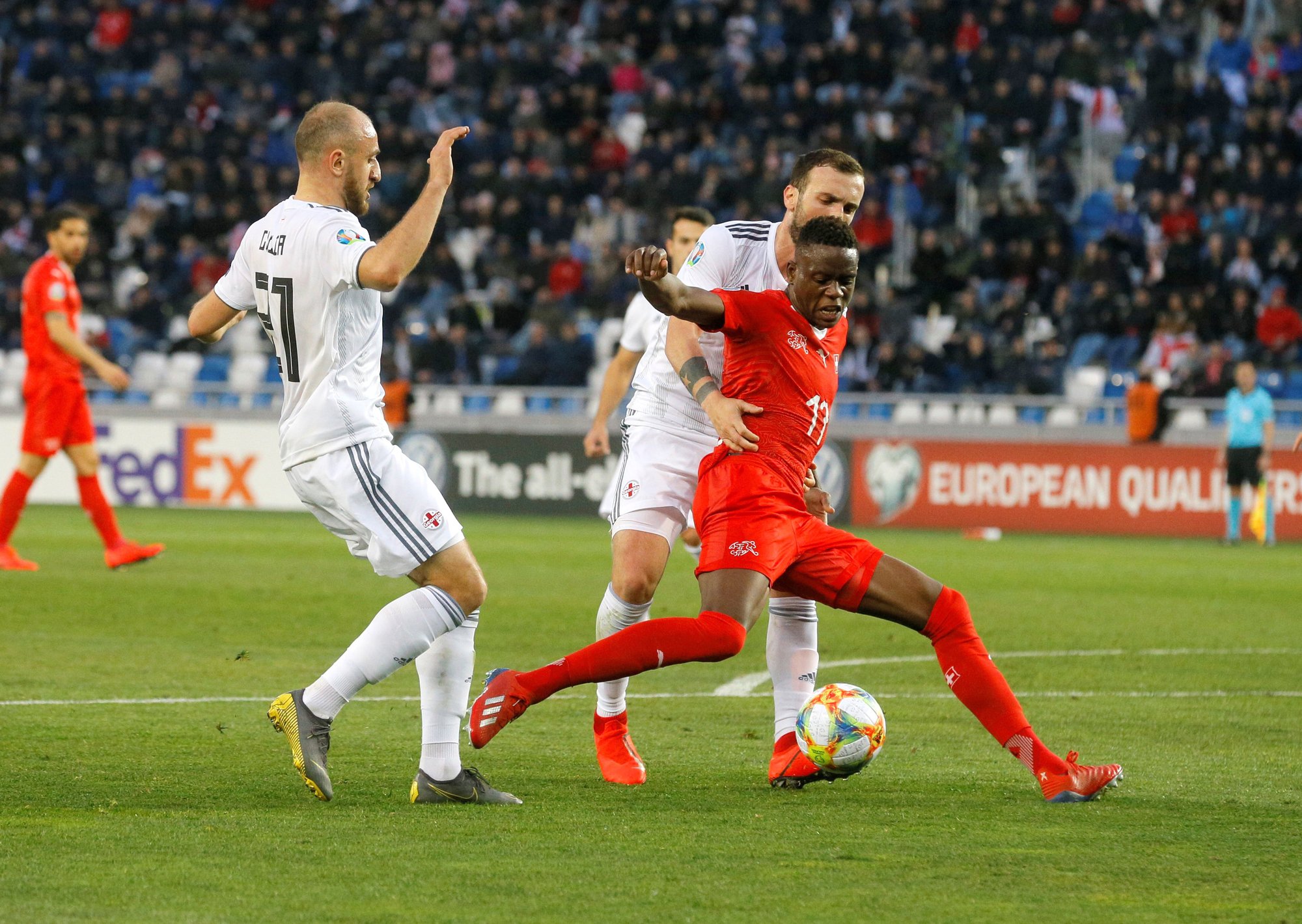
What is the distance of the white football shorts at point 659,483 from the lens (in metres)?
5.93

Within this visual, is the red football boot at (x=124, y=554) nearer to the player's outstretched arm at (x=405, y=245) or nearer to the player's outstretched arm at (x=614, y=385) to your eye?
the player's outstretched arm at (x=614, y=385)

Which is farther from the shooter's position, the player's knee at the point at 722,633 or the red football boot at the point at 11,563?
the red football boot at the point at 11,563

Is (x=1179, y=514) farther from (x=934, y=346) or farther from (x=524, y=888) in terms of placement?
(x=524, y=888)

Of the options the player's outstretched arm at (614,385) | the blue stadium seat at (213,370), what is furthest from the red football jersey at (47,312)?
the blue stadium seat at (213,370)

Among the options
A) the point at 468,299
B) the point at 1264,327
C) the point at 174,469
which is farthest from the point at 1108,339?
the point at 174,469

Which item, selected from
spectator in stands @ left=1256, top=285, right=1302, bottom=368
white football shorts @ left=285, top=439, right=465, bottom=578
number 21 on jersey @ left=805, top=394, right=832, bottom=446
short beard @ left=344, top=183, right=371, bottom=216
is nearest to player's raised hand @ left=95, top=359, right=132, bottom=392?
short beard @ left=344, top=183, right=371, bottom=216

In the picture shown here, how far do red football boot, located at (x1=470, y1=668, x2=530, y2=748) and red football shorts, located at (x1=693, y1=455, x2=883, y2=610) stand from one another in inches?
26.2

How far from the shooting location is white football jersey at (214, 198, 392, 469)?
197 inches

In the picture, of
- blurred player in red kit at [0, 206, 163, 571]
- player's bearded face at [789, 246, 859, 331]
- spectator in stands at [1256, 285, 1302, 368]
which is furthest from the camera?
spectator in stands at [1256, 285, 1302, 368]

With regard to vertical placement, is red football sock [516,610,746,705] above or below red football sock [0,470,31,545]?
above

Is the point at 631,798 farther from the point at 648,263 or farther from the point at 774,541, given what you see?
the point at 648,263

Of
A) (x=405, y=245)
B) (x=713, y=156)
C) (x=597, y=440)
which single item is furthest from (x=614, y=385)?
(x=713, y=156)

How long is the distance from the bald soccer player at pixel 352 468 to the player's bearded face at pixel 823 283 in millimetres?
1141

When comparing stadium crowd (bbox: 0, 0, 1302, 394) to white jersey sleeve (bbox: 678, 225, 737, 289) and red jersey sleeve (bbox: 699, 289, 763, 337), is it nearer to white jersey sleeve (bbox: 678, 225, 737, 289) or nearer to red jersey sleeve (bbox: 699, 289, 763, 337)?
white jersey sleeve (bbox: 678, 225, 737, 289)
